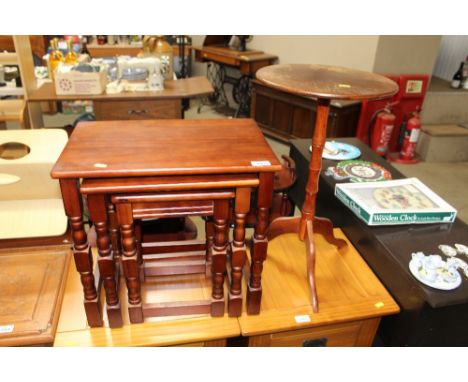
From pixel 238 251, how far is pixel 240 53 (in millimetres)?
4088

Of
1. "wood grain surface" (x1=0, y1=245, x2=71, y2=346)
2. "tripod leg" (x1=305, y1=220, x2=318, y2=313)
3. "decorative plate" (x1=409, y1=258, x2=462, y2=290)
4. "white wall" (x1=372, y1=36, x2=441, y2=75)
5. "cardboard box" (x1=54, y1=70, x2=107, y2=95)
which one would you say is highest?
"white wall" (x1=372, y1=36, x2=441, y2=75)

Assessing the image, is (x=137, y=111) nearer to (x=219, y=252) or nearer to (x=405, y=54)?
(x=219, y=252)

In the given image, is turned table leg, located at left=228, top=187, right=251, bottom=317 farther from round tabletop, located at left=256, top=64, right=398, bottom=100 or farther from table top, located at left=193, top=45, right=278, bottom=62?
table top, located at left=193, top=45, right=278, bottom=62

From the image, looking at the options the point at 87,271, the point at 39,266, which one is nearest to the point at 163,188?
the point at 87,271

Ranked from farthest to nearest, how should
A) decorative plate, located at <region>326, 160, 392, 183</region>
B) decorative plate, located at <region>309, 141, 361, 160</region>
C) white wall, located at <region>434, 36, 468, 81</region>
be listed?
white wall, located at <region>434, 36, 468, 81</region> → decorative plate, located at <region>309, 141, 361, 160</region> → decorative plate, located at <region>326, 160, 392, 183</region>

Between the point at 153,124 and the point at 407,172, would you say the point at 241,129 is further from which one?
the point at 407,172

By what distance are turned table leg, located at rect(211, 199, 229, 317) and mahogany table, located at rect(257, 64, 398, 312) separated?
344 mm

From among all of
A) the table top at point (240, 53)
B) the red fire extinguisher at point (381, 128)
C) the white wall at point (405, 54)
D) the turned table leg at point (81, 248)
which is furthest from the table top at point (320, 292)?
the table top at point (240, 53)

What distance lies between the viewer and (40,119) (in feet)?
10.7

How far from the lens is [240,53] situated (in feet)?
15.9

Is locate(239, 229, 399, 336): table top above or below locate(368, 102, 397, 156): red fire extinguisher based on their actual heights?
above

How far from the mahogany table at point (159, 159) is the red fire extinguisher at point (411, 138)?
3004 mm

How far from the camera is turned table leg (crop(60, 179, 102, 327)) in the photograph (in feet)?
3.44

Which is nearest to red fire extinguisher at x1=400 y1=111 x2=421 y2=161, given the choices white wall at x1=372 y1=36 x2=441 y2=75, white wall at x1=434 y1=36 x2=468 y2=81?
white wall at x1=372 y1=36 x2=441 y2=75
